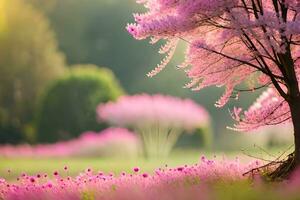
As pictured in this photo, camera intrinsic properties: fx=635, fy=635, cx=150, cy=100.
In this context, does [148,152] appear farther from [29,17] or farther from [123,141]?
[29,17]

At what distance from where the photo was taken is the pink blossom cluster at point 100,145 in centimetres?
1680

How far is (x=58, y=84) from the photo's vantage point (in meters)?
18.4

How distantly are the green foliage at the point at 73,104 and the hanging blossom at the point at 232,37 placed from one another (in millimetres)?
8399

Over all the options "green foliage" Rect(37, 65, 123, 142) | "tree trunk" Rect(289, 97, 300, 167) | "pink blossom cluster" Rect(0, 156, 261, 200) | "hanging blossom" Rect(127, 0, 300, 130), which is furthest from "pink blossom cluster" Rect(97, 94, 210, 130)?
"tree trunk" Rect(289, 97, 300, 167)

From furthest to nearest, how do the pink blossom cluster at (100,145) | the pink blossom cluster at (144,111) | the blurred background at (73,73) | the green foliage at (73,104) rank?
the blurred background at (73,73), the green foliage at (73,104), the pink blossom cluster at (100,145), the pink blossom cluster at (144,111)

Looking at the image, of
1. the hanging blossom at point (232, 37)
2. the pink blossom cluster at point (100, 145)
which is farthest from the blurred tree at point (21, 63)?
the hanging blossom at point (232, 37)

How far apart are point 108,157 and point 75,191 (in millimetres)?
9486

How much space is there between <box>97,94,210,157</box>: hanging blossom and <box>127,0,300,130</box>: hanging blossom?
6.70 meters

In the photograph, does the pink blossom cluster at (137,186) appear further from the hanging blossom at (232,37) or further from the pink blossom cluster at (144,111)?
the pink blossom cluster at (144,111)

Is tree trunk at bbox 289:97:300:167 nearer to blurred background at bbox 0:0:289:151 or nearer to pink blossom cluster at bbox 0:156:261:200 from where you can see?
pink blossom cluster at bbox 0:156:261:200

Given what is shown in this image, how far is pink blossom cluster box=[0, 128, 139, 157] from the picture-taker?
1680 centimetres

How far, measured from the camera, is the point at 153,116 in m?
16.7

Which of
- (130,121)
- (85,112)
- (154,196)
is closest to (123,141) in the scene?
(130,121)

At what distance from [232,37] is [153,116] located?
872 cm
